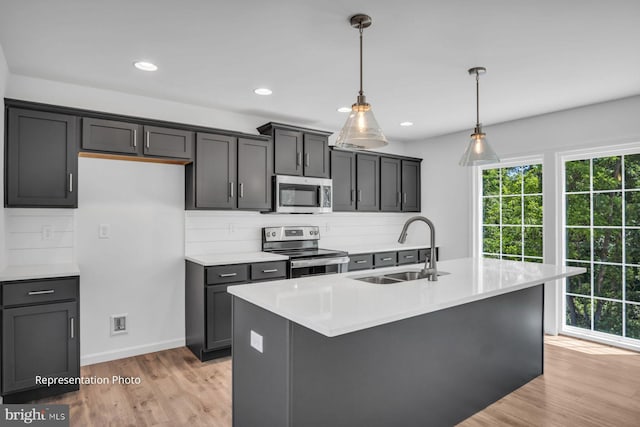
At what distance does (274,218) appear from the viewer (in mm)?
4453

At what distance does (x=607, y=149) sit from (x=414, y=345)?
127 inches

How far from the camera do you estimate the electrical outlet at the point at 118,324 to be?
Answer: 3.51 m

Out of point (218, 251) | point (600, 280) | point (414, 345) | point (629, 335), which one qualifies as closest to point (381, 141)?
point (414, 345)

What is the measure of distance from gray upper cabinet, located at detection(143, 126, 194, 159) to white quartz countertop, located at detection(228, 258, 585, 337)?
1.83 metres

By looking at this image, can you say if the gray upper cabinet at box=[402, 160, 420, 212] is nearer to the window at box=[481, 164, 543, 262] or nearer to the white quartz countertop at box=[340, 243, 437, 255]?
the white quartz countertop at box=[340, 243, 437, 255]

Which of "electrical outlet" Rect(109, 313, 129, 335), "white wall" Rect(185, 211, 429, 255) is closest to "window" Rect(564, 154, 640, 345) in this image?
"white wall" Rect(185, 211, 429, 255)

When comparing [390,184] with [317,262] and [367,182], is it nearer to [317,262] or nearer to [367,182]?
[367,182]

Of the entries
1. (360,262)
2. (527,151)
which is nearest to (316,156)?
(360,262)

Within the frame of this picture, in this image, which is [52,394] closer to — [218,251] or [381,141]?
[218,251]

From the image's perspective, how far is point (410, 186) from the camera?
5574mm

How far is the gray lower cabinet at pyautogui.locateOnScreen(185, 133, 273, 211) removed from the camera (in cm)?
366

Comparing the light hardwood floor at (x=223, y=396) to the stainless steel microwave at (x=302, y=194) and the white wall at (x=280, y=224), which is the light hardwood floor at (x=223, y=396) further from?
the stainless steel microwave at (x=302, y=194)

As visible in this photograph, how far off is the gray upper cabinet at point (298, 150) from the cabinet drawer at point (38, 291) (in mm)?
2129

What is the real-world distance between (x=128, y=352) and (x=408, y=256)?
11.0ft
